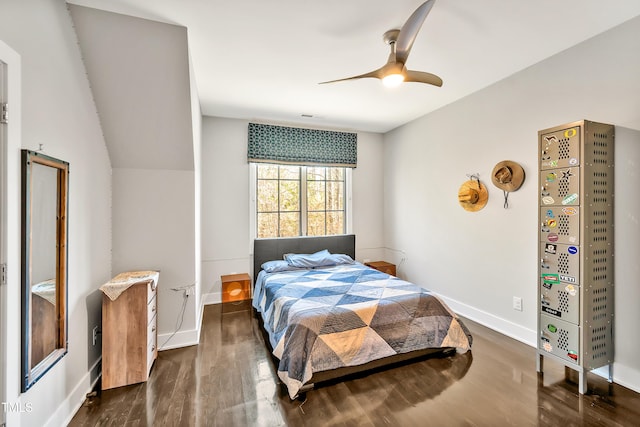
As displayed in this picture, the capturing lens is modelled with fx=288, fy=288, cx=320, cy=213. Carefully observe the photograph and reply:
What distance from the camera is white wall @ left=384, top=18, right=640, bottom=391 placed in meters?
2.19

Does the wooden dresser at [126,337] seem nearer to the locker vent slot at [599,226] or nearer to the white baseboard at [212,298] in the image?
the white baseboard at [212,298]

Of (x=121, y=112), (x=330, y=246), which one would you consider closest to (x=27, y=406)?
(x=121, y=112)

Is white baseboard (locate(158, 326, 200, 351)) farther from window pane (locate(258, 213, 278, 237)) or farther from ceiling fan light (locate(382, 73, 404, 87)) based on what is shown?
ceiling fan light (locate(382, 73, 404, 87))

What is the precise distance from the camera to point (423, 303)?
266cm

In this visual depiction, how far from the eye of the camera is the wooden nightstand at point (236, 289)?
4008 mm

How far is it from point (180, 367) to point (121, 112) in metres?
2.26

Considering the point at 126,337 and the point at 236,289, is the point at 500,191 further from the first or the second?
the point at 126,337

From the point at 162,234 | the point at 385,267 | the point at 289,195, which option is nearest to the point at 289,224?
the point at 289,195

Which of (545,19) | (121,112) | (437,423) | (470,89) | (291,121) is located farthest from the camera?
(291,121)

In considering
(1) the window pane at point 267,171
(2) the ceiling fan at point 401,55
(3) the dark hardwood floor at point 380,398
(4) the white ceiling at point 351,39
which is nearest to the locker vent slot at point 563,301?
(3) the dark hardwood floor at point 380,398

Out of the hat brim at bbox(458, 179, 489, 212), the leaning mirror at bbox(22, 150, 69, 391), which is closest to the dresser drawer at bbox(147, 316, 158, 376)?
the leaning mirror at bbox(22, 150, 69, 391)

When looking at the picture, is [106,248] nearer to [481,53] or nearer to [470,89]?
[481,53]

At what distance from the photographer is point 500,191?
10.5ft

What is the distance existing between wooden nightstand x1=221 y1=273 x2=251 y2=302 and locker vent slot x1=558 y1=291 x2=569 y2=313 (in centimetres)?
341
